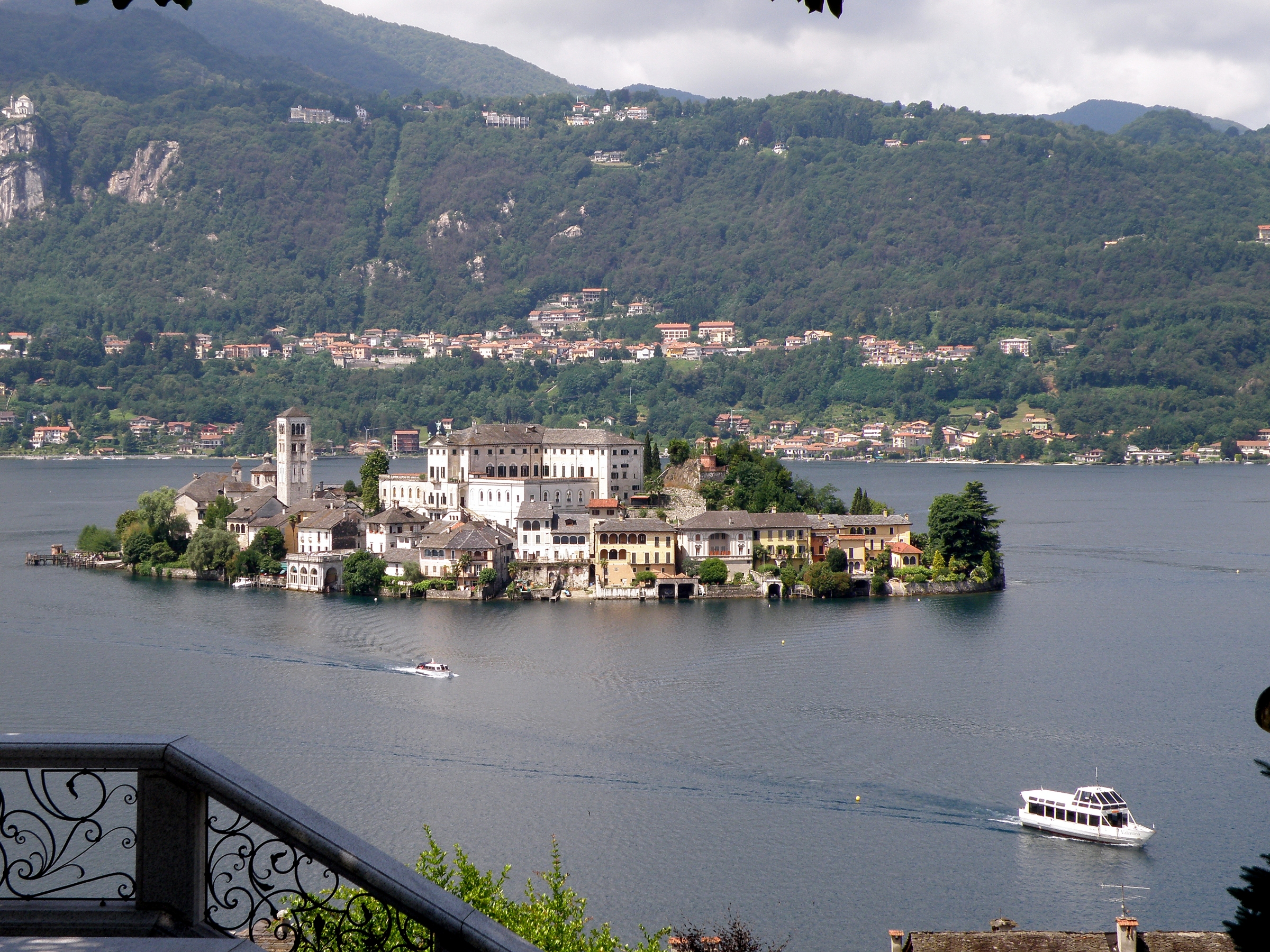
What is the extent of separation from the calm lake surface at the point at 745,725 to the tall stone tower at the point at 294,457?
8.17 metres

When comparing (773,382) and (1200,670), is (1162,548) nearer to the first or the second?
Answer: (1200,670)

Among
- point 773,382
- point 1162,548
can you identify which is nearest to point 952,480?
point 1162,548

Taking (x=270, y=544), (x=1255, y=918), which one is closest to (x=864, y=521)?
(x=270, y=544)

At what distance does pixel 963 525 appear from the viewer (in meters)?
45.3

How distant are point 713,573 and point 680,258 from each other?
13873cm

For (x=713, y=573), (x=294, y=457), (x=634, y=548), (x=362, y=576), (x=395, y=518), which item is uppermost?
(x=294, y=457)

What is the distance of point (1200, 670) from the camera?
33.1 meters

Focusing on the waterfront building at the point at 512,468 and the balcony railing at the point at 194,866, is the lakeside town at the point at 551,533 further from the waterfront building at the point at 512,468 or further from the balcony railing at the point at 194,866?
the balcony railing at the point at 194,866

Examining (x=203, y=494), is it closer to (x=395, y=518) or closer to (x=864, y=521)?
(x=395, y=518)

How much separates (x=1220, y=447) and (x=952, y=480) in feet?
126

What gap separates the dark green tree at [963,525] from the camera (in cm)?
4506

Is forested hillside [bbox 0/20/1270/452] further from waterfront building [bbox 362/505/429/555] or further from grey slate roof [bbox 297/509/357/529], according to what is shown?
waterfront building [bbox 362/505/429/555]

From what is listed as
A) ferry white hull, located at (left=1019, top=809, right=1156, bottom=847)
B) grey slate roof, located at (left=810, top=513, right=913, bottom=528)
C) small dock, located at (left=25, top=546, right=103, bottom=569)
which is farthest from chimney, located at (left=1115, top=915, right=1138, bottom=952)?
small dock, located at (left=25, top=546, right=103, bottom=569)

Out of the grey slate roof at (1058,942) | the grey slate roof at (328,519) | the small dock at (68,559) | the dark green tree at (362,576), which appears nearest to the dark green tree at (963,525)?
the dark green tree at (362,576)
